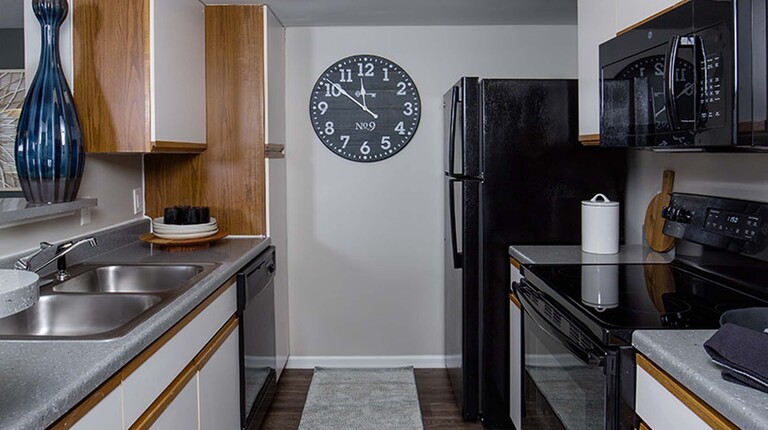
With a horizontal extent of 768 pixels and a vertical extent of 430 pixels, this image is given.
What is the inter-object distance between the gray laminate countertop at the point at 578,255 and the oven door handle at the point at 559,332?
165 millimetres

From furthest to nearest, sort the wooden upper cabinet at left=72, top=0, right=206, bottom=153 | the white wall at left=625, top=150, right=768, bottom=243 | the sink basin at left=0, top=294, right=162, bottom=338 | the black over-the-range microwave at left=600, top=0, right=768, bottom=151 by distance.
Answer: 1. the wooden upper cabinet at left=72, top=0, right=206, bottom=153
2. the white wall at left=625, top=150, right=768, bottom=243
3. the sink basin at left=0, top=294, right=162, bottom=338
4. the black over-the-range microwave at left=600, top=0, right=768, bottom=151

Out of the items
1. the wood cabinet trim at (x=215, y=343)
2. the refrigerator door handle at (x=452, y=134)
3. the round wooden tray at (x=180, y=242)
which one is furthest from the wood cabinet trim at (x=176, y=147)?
the refrigerator door handle at (x=452, y=134)

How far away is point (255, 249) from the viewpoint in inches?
110

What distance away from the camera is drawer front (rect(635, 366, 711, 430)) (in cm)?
117

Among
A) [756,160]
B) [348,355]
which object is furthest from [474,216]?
[348,355]

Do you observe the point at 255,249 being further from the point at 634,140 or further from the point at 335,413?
the point at 634,140

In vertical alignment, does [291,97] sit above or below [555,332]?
above

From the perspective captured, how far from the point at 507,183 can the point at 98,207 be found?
69.4 inches

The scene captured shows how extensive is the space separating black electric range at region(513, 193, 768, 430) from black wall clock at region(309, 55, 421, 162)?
5.22 feet

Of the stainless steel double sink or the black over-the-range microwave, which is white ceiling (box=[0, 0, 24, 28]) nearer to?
the stainless steel double sink

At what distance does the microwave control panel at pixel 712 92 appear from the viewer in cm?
139

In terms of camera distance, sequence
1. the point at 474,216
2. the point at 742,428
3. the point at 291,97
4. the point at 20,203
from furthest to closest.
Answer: the point at 291,97 < the point at 474,216 < the point at 20,203 < the point at 742,428

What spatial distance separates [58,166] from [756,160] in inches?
89.2

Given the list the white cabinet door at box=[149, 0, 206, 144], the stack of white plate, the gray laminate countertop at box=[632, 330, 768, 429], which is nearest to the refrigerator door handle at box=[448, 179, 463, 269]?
the stack of white plate
